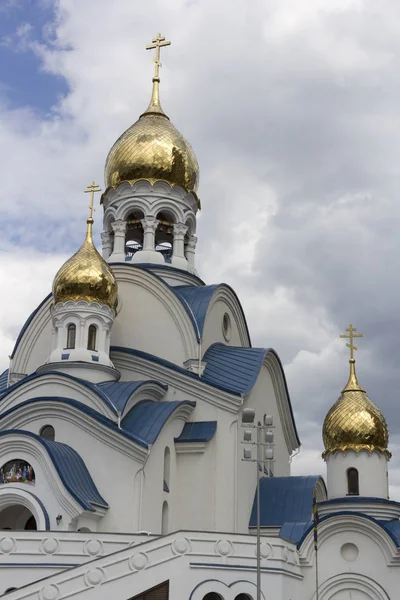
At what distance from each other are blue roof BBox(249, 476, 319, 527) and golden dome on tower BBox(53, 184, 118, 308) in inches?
186

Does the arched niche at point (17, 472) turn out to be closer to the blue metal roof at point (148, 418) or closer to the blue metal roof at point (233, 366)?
the blue metal roof at point (148, 418)

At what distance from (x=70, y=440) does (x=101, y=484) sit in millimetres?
974

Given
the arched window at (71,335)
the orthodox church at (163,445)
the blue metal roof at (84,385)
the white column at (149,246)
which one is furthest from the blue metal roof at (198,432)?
the white column at (149,246)

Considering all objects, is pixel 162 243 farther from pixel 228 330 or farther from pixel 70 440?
pixel 70 440

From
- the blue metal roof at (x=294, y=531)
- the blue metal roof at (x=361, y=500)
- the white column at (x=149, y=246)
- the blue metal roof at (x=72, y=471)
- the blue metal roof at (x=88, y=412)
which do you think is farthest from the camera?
the white column at (x=149, y=246)

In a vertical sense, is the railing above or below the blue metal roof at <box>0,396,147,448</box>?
above

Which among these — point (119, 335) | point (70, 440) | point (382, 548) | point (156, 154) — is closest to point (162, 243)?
point (156, 154)

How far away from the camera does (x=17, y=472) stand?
47.8 ft

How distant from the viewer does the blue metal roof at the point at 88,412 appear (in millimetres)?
14859

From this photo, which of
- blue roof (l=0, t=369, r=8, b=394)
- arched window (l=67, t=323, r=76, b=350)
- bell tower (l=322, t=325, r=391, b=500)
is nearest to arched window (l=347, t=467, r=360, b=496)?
bell tower (l=322, t=325, r=391, b=500)

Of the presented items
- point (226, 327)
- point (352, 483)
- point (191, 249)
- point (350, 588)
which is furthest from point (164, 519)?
point (191, 249)

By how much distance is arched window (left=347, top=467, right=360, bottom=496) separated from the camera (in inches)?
661

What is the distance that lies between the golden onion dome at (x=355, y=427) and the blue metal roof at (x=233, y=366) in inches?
68.6

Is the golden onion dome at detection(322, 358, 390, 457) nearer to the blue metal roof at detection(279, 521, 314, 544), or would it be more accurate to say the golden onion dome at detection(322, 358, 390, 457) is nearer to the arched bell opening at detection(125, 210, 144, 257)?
the blue metal roof at detection(279, 521, 314, 544)
